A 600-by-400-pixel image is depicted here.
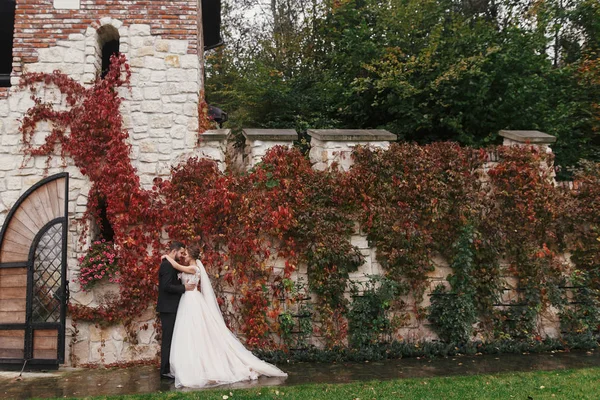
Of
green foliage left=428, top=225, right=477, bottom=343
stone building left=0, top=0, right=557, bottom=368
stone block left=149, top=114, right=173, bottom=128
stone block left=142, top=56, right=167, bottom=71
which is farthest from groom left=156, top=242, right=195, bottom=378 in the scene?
green foliage left=428, top=225, right=477, bottom=343

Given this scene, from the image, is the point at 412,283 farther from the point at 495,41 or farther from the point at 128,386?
the point at 495,41

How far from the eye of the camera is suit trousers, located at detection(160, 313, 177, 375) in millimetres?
5402

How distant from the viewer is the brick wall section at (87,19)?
6.64 meters

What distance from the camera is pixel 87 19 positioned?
680 cm

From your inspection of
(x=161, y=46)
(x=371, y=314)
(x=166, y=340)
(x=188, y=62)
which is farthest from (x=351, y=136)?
(x=166, y=340)

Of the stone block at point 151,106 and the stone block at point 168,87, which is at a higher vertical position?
the stone block at point 168,87

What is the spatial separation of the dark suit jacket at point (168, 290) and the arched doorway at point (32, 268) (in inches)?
58.5

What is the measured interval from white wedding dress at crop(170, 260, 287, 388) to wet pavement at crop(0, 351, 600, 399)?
0.17 metres

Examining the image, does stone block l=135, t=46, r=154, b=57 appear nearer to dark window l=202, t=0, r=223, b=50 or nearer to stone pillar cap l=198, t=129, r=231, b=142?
stone pillar cap l=198, t=129, r=231, b=142

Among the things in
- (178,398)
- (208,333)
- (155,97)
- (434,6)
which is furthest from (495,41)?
(178,398)

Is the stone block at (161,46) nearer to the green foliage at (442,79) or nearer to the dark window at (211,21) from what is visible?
the dark window at (211,21)

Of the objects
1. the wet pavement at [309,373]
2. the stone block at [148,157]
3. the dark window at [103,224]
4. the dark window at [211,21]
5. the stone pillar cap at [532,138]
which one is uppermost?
the dark window at [211,21]

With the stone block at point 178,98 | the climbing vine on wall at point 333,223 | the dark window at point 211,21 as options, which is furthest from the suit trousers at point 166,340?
the dark window at point 211,21

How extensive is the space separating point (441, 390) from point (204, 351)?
8.66 ft
